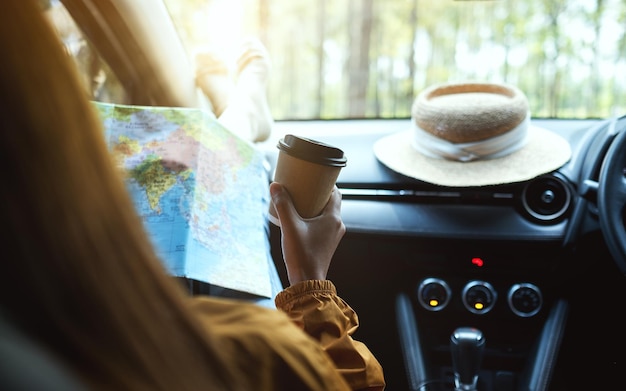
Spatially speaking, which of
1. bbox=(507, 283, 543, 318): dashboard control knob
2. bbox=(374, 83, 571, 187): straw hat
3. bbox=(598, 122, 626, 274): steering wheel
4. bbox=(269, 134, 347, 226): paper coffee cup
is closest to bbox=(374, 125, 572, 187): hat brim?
Answer: bbox=(374, 83, 571, 187): straw hat

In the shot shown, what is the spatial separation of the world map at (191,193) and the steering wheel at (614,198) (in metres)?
0.83

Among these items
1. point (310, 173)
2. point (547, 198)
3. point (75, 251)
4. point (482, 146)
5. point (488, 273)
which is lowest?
point (488, 273)

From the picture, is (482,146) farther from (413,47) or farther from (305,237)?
(413,47)

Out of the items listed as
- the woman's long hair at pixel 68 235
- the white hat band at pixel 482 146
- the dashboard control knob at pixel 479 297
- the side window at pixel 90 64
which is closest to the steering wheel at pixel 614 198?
the white hat band at pixel 482 146

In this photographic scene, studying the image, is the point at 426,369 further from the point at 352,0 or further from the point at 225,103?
the point at 352,0

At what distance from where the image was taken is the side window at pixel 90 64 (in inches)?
70.8

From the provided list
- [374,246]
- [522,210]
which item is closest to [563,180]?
[522,210]

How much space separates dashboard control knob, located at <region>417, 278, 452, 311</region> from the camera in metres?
2.12

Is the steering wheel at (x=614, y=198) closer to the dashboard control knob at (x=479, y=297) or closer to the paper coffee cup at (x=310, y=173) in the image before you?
the dashboard control knob at (x=479, y=297)

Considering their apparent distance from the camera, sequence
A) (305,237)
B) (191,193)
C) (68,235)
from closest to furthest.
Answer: (68,235), (305,237), (191,193)

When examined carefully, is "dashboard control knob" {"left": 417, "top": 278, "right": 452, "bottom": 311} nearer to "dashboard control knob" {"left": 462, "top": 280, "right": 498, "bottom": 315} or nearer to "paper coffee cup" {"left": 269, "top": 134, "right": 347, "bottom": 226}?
"dashboard control knob" {"left": 462, "top": 280, "right": 498, "bottom": 315}

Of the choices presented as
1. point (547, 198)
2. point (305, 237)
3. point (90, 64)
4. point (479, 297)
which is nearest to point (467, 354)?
point (479, 297)

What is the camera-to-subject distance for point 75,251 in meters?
0.57

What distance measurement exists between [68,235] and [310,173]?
2.46 ft
